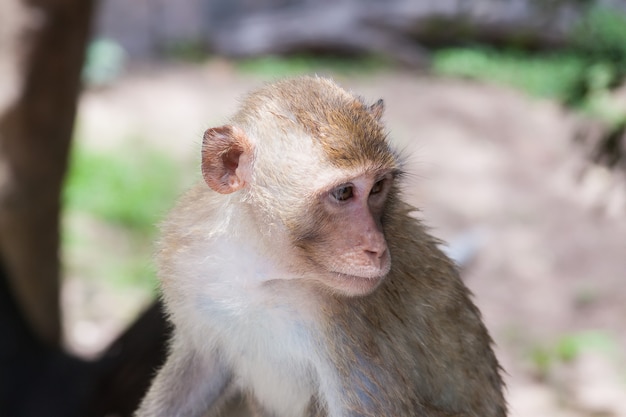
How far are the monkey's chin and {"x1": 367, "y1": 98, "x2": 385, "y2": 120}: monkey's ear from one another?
554 millimetres

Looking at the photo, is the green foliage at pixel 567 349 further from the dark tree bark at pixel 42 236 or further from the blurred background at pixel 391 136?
the dark tree bark at pixel 42 236

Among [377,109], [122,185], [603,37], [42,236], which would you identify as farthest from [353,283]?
[122,185]

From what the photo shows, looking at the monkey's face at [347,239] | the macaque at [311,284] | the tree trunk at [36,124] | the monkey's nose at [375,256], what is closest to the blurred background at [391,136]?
the tree trunk at [36,124]

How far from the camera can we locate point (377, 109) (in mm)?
2846

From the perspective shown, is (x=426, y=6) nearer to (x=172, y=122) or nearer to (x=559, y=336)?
(x=172, y=122)

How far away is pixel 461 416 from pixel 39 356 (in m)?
4.31

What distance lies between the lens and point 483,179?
9461mm

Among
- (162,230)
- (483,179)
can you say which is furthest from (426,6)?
(162,230)

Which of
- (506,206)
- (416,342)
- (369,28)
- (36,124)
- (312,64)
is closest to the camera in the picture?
(416,342)

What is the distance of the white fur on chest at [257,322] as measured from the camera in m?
2.77

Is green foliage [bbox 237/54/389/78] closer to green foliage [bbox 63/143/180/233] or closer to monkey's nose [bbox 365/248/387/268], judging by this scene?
green foliage [bbox 63/143/180/233]

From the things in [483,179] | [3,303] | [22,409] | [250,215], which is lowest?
[22,409]

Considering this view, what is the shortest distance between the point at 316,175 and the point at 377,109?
1.38 feet

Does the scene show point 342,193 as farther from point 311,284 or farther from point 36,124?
point 36,124
